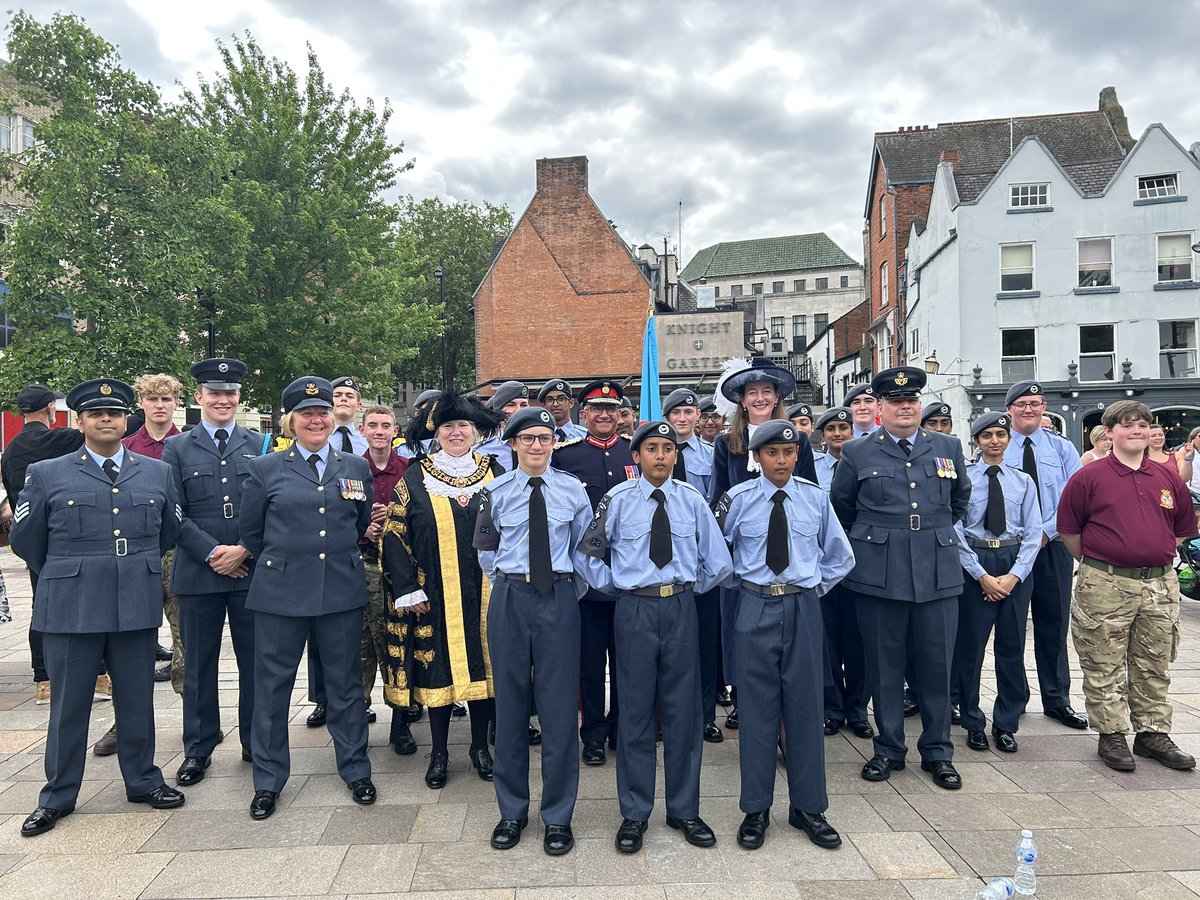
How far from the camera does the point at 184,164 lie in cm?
1764

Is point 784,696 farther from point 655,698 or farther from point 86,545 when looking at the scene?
point 86,545

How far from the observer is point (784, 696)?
13.4 feet

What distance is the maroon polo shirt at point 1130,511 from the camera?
5.01 metres

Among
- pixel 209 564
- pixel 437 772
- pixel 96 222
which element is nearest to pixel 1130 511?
pixel 437 772

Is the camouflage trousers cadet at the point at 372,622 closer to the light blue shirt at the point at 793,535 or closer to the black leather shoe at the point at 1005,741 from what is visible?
the light blue shirt at the point at 793,535

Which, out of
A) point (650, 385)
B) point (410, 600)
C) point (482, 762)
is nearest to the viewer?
point (410, 600)

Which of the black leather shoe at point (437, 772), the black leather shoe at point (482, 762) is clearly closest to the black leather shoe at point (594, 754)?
the black leather shoe at point (482, 762)

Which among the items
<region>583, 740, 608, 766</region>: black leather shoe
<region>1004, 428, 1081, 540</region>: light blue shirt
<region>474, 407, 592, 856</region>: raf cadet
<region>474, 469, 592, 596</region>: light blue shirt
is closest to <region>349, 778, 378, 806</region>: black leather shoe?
<region>474, 407, 592, 856</region>: raf cadet

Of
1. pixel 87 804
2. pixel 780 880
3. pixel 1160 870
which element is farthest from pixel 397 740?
pixel 1160 870

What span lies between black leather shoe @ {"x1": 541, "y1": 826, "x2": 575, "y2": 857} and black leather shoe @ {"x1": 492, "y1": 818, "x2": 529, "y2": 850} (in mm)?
144

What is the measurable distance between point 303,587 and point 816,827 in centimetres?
310

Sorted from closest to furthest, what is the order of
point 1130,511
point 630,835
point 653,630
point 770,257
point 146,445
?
point 630,835, point 653,630, point 1130,511, point 146,445, point 770,257

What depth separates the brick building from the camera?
34438 mm

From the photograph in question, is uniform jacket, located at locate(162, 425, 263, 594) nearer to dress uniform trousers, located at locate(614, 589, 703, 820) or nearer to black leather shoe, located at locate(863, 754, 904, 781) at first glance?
dress uniform trousers, located at locate(614, 589, 703, 820)
